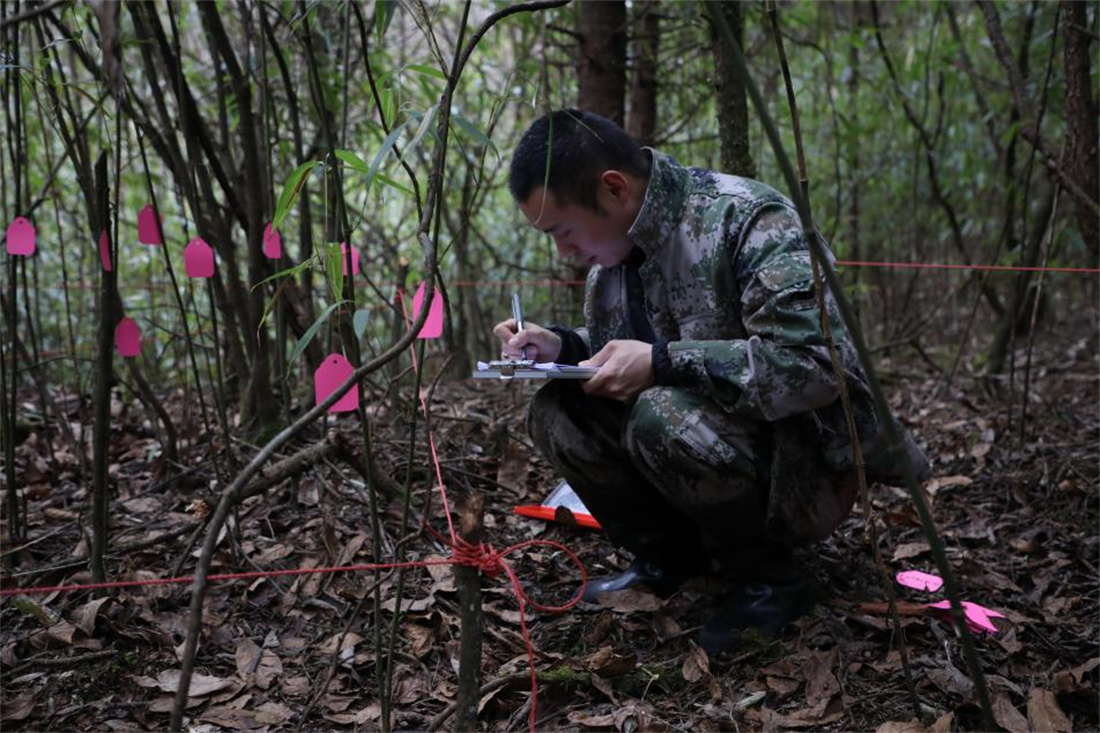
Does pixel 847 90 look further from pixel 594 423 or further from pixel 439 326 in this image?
pixel 439 326

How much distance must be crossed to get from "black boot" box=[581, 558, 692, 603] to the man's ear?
2.70 feet

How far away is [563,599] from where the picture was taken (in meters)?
2.07

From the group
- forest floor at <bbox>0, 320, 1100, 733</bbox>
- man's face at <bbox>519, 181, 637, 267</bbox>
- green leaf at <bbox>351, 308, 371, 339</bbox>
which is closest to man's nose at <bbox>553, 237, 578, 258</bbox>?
man's face at <bbox>519, 181, 637, 267</bbox>

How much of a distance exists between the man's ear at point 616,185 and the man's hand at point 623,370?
0.31 meters

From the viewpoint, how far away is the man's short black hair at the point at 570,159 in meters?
1.80

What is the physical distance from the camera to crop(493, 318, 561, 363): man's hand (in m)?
1.98

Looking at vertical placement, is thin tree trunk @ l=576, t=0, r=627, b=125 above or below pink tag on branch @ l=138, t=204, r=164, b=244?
above

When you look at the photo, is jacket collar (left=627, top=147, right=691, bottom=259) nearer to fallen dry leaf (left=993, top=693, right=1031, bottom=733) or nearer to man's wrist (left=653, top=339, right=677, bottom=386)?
man's wrist (left=653, top=339, right=677, bottom=386)

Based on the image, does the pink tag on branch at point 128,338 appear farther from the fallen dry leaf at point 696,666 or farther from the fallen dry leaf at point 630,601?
the fallen dry leaf at point 696,666

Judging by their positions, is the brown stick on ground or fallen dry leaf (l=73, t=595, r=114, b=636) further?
fallen dry leaf (l=73, t=595, r=114, b=636)

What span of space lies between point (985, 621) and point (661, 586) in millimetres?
665

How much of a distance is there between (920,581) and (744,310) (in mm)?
779

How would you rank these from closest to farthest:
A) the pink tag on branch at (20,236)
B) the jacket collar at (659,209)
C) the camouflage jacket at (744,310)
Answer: the camouflage jacket at (744,310) < the pink tag on branch at (20,236) < the jacket collar at (659,209)

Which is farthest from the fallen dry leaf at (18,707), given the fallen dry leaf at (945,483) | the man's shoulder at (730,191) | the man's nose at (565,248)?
the fallen dry leaf at (945,483)
